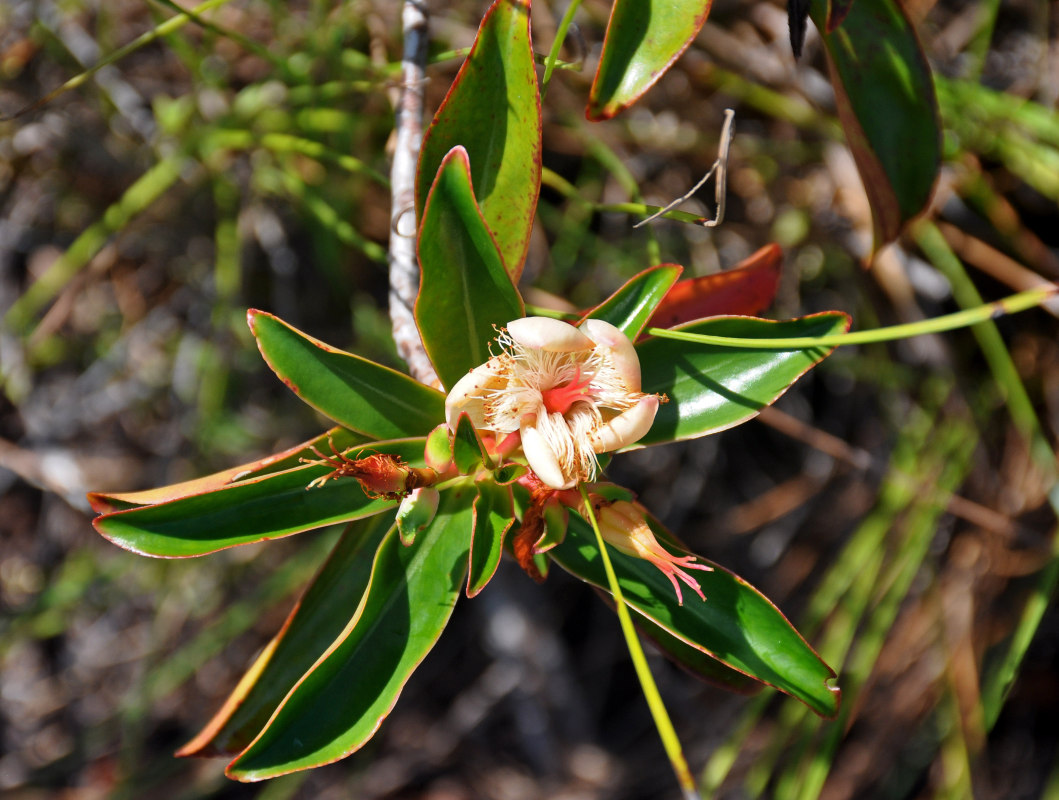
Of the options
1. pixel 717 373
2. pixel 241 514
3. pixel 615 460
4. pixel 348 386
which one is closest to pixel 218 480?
pixel 241 514

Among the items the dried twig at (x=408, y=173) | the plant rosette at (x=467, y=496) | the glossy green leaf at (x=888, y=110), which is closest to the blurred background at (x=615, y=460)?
the dried twig at (x=408, y=173)

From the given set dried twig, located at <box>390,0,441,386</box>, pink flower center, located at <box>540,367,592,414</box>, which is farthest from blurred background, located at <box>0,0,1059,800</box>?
pink flower center, located at <box>540,367,592,414</box>

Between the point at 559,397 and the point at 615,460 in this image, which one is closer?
the point at 559,397

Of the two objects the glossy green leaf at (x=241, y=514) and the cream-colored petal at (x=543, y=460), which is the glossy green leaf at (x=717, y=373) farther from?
the glossy green leaf at (x=241, y=514)

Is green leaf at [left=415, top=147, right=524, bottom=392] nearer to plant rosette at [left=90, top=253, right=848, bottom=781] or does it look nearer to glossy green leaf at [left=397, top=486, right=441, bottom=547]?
plant rosette at [left=90, top=253, right=848, bottom=781]

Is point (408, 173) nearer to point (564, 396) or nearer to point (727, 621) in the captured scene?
point (564, 396)

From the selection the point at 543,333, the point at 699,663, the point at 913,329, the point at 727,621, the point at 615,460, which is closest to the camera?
the point at 913,329
